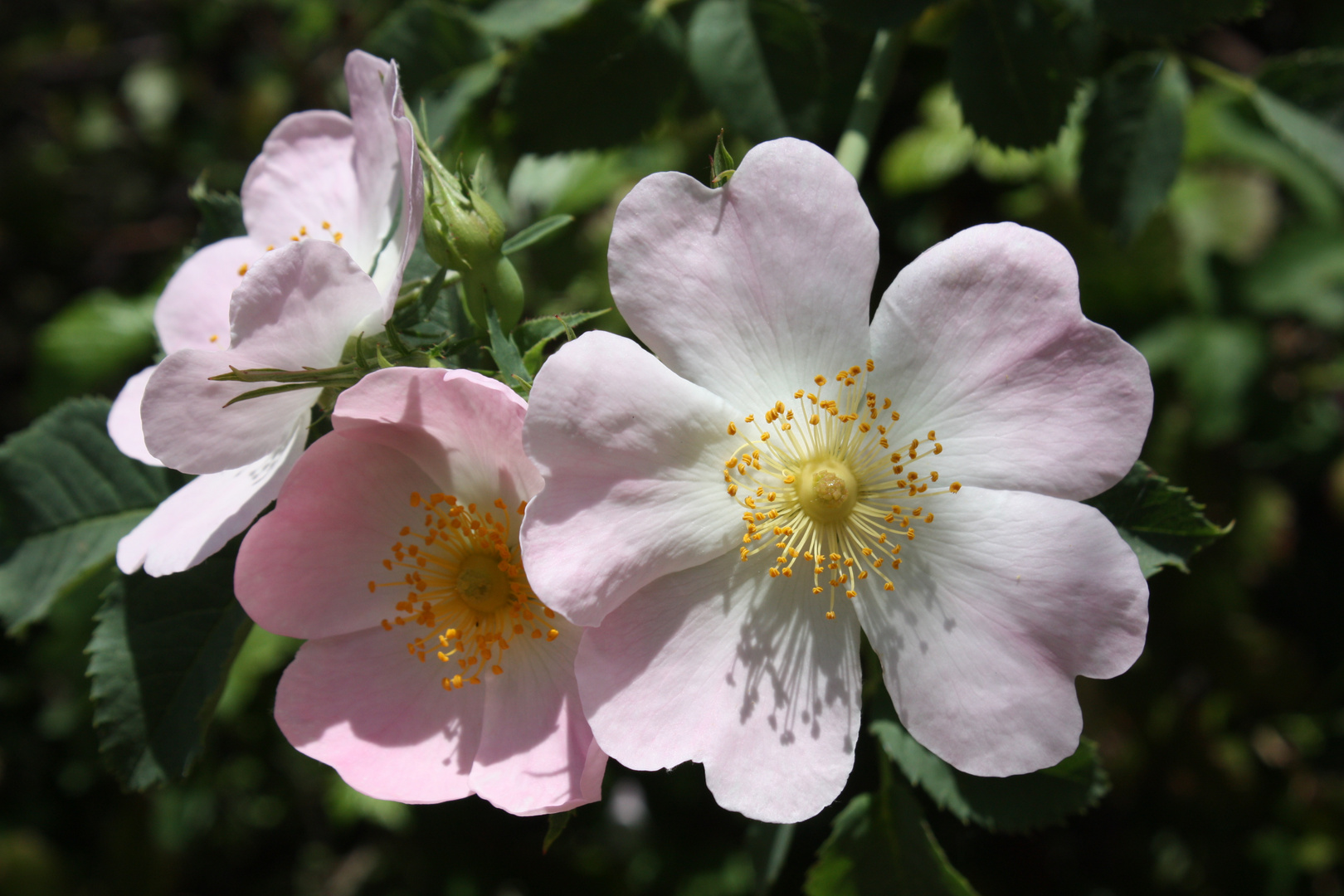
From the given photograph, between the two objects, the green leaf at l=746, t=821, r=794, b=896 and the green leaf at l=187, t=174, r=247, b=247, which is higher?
the green leaf at l=187, t=174, r=247, b=247

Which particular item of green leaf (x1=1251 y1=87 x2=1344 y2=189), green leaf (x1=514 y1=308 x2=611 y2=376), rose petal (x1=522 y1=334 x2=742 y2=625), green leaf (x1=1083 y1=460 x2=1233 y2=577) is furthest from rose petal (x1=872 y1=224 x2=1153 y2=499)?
green leaf (x1=1251 y1=87 x2=1344 y2=189)

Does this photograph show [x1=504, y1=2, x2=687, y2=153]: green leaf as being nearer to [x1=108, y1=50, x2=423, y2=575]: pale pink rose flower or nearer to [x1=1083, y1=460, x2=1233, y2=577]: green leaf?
[x1=108, y1=50, x2=423, y2=575]: pale pink rose flower

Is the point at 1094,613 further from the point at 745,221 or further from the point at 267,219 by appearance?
the point at 267,219

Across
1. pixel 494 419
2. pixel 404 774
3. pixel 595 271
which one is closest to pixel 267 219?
pixel 494 419

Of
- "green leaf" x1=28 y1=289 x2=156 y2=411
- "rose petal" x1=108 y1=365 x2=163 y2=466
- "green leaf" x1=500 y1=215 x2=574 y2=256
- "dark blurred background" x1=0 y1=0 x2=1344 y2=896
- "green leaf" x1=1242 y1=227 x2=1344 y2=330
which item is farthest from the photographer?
"green leaf" x1=28 y1=289 x2=156 y2=411

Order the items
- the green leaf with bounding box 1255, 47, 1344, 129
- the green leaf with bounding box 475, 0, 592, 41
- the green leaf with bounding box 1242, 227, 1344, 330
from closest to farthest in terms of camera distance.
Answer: the green leaf with bounding box 475, 0, 592, 41
the green leaf with bounding box 1255, 47, 1344, 129
the green leaf with bounding box 1242, 227, 1344, 330

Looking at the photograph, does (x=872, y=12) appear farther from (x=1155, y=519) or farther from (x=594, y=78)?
(x=1155, y=519)

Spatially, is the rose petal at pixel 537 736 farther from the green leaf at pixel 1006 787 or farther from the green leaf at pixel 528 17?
the green leaf at pixel 528 17
